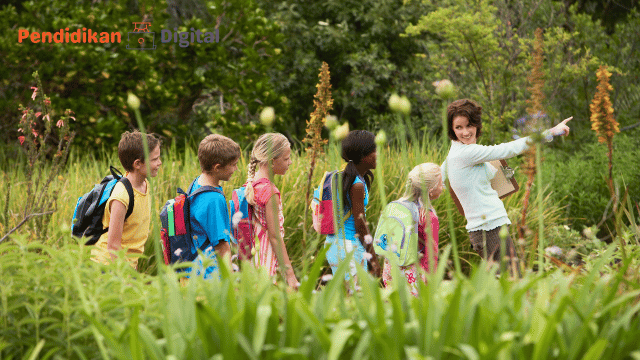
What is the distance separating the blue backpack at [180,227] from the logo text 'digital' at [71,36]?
20.3ft

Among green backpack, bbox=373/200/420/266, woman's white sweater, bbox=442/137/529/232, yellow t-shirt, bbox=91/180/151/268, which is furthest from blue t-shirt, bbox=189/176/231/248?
woman's white sweater, bbox=442/137/529/232

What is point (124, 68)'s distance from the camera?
27.6ft

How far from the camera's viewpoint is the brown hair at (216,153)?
123 inches

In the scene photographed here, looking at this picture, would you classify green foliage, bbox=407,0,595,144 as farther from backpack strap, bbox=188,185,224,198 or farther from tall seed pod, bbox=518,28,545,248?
tall seed pod, bbox=518,28,545,248

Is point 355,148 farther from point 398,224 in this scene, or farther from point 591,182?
point 591,182

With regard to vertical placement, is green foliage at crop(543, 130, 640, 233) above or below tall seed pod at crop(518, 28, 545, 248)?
below

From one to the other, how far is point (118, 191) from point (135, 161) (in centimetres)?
23

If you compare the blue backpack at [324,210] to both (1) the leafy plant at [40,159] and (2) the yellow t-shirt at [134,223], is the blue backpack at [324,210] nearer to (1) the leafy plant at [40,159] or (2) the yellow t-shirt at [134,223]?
(2) the yellow t-shirt at [134,223]

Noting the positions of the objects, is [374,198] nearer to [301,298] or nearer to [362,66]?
[301,298]

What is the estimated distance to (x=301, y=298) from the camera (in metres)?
1.53

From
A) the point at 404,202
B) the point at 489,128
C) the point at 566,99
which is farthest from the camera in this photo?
the point at 566,99

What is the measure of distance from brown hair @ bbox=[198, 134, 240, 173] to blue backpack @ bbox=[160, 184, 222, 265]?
0.17 meters

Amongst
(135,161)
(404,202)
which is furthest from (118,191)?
(404,202)

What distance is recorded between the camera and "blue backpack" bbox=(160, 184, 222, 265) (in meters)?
3.02
